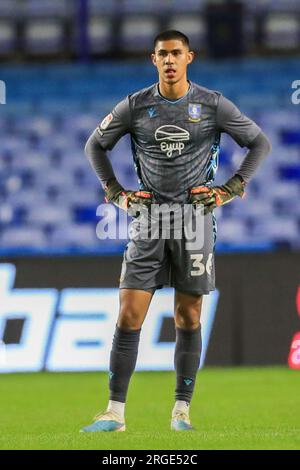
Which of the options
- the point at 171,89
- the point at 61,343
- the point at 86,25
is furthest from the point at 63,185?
the point at 171,89

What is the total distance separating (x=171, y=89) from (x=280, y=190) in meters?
8.27

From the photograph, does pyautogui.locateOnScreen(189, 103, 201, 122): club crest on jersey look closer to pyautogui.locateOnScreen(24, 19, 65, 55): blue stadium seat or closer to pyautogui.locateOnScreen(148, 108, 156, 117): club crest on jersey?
pyautogui.locateOnScreen(148, 108, 156, 117): club crest on jersey

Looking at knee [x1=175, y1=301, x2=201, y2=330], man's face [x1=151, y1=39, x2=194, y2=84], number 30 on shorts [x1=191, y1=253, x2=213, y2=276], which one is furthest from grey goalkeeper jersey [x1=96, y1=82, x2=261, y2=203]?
knee [x1=175, y1=301, x2=201, y2=330]

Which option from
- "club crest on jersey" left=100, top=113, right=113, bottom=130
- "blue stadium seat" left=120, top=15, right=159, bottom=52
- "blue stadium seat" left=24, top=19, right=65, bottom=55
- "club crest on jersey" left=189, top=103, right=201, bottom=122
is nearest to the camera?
"club crest on jersey" left=189, top=103, right=201, bottom=122

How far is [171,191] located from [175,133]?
10.6 inches

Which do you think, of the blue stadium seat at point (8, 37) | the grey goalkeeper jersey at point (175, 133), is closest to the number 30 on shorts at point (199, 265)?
the grey goalkeeper jersey at point (175, 133)

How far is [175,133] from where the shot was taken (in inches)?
242

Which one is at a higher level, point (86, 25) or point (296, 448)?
point (86, 25)

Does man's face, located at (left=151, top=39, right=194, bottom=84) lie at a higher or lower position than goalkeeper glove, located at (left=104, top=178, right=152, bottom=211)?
higher

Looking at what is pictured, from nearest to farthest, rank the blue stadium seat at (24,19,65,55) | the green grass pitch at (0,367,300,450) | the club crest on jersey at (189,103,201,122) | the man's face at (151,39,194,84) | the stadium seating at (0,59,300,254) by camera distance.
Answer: the green grass pitch at (0,367,300,450), the man's face at (151,39,194,84), the club crest on jersey at (189,103,201,122), the stadium seating at (0,59,300,254), the blue stadium seat at (24,19,65,55)

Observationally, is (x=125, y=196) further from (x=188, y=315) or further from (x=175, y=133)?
(x=188, y=315)

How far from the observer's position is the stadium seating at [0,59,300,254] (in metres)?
13.9

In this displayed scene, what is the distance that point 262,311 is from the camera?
35.6 feet
